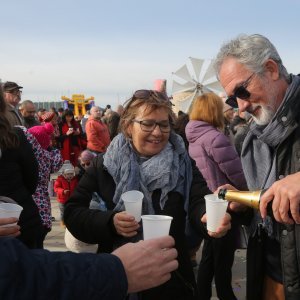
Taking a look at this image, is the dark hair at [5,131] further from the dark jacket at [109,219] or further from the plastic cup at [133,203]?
the plastic cup at [133,203]

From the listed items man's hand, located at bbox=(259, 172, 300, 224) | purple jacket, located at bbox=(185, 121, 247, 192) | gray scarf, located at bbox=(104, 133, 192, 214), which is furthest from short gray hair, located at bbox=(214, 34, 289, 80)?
purple jacket, located at bbox=(185, 121, 247, 192)

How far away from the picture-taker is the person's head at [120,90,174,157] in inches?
92.7

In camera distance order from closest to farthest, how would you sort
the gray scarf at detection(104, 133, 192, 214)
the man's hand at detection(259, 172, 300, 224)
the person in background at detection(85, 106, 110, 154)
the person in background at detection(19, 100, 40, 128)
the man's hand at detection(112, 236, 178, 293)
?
the man's hand at detection(112, 236, 178, 293), the man's hand at detection(259, 172, 300, 224), the gray scarf at detection(104, 133, 192, 214), the person in background at detection(19, 100, 40, 128), the person in background at detection(85, 106, 110, 154)

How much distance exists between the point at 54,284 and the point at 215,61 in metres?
1.72

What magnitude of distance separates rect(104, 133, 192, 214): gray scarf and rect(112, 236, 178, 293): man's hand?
0.89m

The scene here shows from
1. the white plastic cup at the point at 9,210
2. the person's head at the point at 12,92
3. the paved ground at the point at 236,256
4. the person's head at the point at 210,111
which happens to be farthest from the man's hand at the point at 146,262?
the person's head at the point at 12,92

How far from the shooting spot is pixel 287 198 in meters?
1.46

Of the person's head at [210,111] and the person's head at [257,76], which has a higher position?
the person's head at [257,76]

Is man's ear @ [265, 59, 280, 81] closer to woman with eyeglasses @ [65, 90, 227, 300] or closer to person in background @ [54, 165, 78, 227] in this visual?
woman with eyeglasses @ [65, 90, 227, 300]

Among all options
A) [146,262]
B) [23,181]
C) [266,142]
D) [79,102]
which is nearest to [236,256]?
[23,181]

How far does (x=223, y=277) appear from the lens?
13.4 feet

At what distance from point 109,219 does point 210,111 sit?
2.38 metres

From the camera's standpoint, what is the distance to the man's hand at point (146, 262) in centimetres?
122

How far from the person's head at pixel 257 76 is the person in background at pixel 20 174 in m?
1.63
